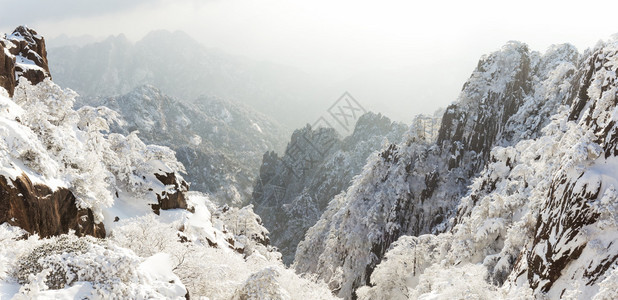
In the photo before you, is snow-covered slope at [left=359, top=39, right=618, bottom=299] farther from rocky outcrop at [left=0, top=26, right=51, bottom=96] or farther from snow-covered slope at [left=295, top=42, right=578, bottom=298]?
snow-covered slope at [left=295, top=42, right=578, bottom=298]

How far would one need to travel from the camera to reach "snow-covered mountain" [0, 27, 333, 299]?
12.7m

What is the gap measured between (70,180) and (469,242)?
33.5 metres

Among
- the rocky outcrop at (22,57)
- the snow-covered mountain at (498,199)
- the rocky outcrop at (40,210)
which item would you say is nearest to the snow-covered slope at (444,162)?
the snow-covered mountain at (498,199)

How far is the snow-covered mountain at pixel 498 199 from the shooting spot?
18.7m

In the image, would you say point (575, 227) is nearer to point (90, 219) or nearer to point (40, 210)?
point (40, 210)

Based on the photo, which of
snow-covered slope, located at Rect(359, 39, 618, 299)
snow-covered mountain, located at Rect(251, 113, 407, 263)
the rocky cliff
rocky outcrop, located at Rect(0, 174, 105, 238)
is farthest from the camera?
snow-covered mountain, located at Rect(251, 113, 407, 263)

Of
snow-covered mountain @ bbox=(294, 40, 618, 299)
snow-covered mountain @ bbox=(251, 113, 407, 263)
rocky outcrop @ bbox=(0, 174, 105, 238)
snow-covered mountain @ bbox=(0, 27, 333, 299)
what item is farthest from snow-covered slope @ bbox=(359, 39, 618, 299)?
snow-covered mountain @ bbox=(251, 113, 407, 263)

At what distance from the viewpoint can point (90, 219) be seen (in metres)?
24.4

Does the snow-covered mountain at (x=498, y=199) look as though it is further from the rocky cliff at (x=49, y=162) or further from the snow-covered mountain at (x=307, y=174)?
the snow-covered mountain at (x=307, y=174)

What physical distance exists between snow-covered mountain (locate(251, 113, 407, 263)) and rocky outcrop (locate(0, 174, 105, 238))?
Answer: 91.7 meters

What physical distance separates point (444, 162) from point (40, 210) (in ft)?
207

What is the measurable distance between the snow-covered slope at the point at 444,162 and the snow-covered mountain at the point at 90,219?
96.7 feet

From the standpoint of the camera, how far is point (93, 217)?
81.4 feet

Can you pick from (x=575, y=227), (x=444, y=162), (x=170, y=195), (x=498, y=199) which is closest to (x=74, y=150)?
(x=170, y=195)
